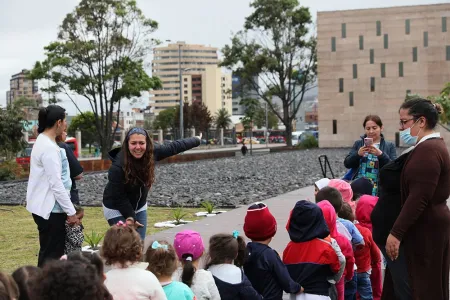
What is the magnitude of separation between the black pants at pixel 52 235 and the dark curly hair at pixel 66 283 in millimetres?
2960

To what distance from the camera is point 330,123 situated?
7112cm

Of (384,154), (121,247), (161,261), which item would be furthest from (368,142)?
(121,247)

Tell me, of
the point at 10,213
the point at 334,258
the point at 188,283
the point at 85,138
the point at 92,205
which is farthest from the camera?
the point at 85,138

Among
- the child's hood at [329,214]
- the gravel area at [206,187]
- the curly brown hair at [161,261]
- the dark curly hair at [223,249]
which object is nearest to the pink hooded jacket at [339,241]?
the child's hood at [329,214]

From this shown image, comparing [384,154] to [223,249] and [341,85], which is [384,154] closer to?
[223,249]

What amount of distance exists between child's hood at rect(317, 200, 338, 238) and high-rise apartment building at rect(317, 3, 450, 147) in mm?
63013

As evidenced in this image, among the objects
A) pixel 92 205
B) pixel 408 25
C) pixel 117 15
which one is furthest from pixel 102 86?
pixel 408 25

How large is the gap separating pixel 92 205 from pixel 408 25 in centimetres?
5619

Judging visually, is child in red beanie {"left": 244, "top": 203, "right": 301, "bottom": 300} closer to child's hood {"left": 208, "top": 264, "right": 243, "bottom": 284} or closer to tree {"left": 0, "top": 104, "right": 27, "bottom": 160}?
child's hood {"left": 208, "top": 264, "right": 243, "bottom": 284}

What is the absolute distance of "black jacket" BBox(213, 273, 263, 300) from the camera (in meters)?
5.16

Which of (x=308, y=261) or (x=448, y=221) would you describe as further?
(x=308, y=261)

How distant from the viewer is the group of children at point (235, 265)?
3.42m

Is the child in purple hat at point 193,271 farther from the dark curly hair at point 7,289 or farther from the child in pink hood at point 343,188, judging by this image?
the child in pink hood at point 343,188

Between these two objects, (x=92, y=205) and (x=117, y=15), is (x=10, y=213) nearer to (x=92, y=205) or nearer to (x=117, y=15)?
(x=92, y=205)
